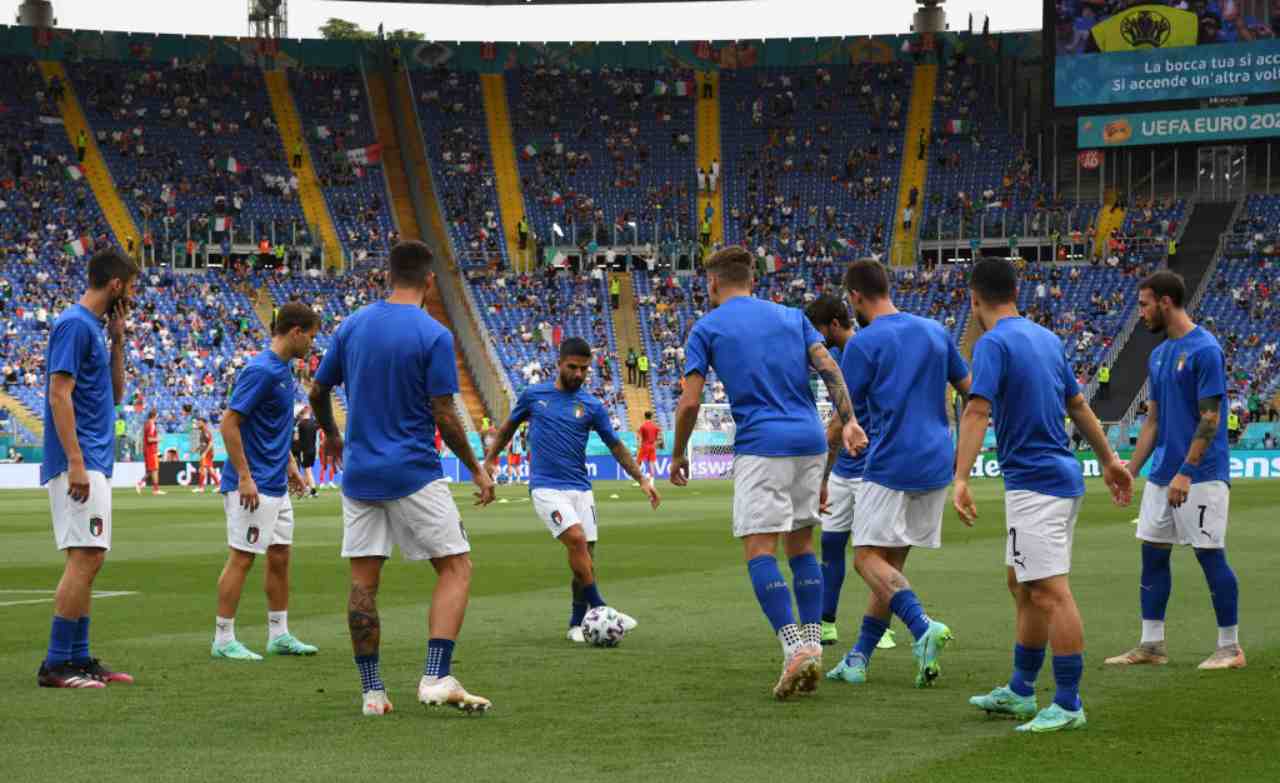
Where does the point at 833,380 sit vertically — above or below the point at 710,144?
below

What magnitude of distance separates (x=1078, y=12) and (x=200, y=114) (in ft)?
114

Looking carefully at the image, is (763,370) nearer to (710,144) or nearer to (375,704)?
(375,704)

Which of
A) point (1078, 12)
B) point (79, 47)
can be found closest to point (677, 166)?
point (1078, 12)

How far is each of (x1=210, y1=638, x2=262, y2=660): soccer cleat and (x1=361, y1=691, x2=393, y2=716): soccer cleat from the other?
117 inches

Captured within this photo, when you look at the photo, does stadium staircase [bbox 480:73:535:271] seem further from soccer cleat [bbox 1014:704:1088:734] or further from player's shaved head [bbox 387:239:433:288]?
soccer cleat [bbox 1014:704:1088:734]

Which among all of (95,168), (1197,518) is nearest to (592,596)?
(1197,518)

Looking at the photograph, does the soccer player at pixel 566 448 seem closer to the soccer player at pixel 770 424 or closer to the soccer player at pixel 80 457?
the soccer player at pixel 770 424

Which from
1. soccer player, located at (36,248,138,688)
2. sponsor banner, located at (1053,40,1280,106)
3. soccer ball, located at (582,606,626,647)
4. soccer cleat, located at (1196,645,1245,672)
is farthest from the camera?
sponsor banner, located at (1053,40,1280,106)

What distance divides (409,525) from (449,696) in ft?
3.01

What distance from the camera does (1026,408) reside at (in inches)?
357

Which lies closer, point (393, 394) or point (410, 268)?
point (393, 394)

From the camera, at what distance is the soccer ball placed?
509 inches

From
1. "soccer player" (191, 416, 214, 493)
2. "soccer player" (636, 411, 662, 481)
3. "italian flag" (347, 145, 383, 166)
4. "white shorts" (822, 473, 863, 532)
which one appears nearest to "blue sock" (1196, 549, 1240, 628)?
"white shorts" (822, 473, 863, 532)

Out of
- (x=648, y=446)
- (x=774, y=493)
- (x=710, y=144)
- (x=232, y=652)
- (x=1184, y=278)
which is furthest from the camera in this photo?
(x=710, y=144)
